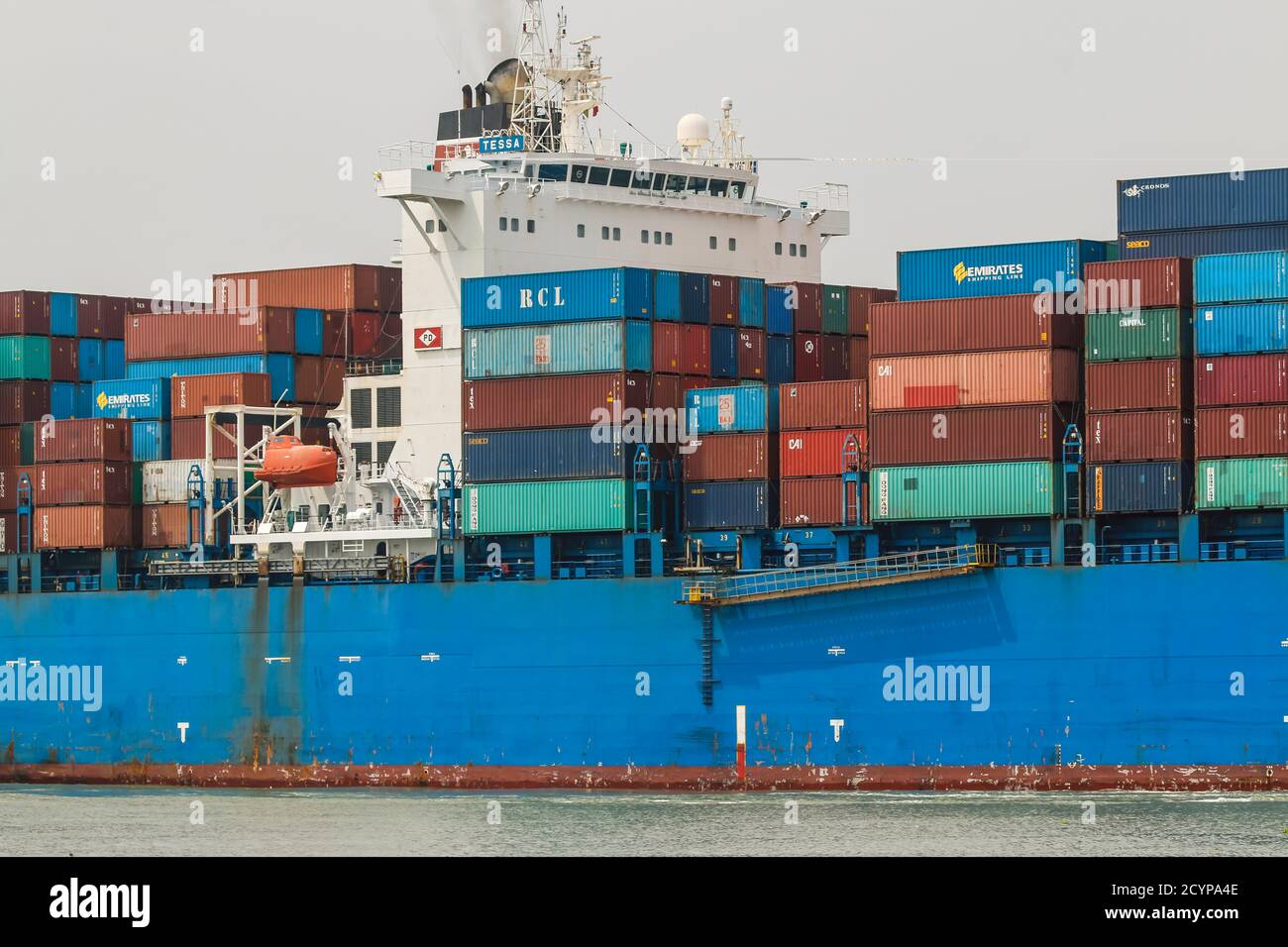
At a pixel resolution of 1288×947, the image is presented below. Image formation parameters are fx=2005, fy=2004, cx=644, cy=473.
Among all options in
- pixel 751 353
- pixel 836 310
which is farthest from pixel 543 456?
pixel 836 310

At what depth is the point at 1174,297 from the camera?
130 feet

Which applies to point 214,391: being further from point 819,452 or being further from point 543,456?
point 819,452

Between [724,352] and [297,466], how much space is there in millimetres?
11016

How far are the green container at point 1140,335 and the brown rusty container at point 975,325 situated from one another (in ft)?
2.64

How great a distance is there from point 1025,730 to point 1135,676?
249 centimetres

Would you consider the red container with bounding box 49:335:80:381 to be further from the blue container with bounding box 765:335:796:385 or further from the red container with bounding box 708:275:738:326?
the blue container with bounding box 765:335:796:385

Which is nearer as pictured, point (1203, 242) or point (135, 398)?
point (1203, 242)

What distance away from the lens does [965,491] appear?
41250mm

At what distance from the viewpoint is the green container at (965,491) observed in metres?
40.6

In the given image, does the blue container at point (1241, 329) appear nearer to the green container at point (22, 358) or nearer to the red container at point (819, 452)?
the red container at point (819, 452)

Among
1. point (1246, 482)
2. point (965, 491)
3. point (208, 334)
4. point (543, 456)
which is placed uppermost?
point (208, 334)

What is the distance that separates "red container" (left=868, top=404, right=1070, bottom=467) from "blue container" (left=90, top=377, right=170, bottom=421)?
20.3 metres

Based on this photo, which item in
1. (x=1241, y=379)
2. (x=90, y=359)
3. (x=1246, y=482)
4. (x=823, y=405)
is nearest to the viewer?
(x=1246, y=482)
